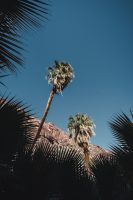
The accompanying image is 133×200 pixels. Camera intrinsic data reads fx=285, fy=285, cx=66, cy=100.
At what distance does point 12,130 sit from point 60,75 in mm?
26967

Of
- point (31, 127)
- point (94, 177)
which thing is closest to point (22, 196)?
point (31, 127)

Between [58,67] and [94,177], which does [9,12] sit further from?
[58,67]

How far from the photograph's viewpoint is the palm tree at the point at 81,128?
36.6 m

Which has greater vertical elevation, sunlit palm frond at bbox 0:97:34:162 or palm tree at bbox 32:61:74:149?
palm tree at bbox 32:61:74:149

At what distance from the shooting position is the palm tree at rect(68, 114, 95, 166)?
36594mm

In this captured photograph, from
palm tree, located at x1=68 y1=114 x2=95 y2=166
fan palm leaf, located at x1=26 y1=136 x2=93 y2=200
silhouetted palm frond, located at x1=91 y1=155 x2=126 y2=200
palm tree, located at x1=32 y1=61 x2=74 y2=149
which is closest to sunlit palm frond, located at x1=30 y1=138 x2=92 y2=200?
Result: fan palm leaf, located at x1=26 y1=136 x2=93 y2=200

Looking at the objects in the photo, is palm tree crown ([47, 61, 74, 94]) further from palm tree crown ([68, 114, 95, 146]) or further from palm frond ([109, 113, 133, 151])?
palm frond ([109, 113, 133, 151])

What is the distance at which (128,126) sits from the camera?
244 inches

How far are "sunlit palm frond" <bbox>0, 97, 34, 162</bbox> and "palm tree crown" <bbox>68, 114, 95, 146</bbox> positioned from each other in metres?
30.8

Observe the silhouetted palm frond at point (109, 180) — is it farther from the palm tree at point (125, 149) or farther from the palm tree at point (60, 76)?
the palm tree at point (60, 76)

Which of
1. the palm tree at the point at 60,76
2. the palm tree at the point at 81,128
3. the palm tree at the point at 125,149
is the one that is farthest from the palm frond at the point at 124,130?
the palm tree at the point at 81,128

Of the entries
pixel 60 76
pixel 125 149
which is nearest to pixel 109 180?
pixel 125 149

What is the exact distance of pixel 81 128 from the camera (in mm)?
37969

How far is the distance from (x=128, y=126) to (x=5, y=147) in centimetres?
274
